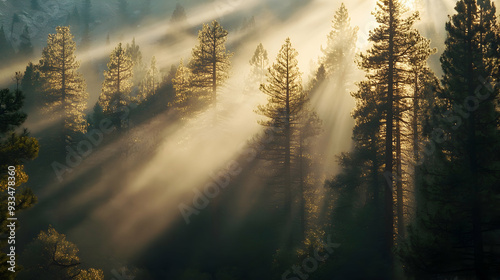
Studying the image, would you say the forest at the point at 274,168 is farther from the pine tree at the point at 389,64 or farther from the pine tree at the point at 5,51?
the pine tree at the point at 5,51

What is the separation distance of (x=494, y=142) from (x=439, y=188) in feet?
9.24

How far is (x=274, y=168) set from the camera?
25531 millimetres

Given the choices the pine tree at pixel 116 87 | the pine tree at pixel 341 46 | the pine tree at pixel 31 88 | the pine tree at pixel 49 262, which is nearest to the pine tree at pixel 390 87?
the pine tree at pixel 49 262

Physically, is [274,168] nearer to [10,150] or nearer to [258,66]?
[10,150]

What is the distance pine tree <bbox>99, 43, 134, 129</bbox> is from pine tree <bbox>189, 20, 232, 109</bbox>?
10.1 meters

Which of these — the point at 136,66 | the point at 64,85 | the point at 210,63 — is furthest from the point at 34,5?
the point at 210,63

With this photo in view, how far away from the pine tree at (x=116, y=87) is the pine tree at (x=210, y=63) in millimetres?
10056

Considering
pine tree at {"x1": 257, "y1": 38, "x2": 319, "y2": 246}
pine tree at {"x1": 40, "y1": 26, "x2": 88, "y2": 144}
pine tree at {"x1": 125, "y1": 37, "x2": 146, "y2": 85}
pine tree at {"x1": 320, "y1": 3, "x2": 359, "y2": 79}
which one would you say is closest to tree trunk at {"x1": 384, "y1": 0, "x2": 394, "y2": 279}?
pine tree at {"x1": 257, "y1": 38, "x2": 319, "y2": 246}

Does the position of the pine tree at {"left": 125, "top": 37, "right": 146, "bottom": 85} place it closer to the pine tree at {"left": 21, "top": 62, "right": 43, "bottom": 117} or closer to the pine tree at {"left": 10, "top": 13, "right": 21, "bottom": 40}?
the pine tree at {"left": 21, "top": 62, "right": 43, "bottom": 117}

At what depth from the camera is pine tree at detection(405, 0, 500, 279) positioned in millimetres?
12820

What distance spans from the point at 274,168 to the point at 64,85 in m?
24.6

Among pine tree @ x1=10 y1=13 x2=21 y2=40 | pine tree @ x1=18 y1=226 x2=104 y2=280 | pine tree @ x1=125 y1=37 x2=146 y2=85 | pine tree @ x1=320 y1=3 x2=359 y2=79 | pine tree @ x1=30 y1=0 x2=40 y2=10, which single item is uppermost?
pine tree @ x1=30 y1=0 x2=40 y2=10

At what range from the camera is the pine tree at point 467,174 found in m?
12.8

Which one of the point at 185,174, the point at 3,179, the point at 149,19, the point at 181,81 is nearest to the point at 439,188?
the point at 3,179
